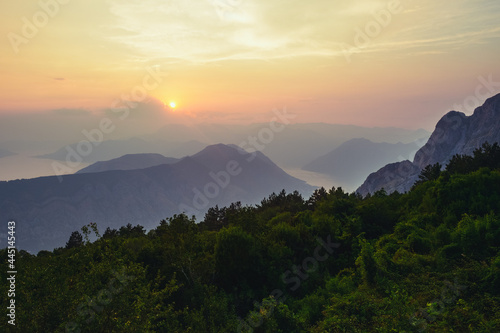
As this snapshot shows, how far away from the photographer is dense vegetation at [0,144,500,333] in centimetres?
1483

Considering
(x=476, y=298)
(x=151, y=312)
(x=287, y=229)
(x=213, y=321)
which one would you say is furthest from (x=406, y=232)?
(x=151, y=312)

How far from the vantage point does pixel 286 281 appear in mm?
32562

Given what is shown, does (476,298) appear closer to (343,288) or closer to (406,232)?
(343,288)

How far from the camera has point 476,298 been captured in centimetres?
2011

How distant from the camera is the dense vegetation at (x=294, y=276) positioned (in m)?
14.8

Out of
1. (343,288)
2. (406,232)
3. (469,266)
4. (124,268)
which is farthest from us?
(406,232)

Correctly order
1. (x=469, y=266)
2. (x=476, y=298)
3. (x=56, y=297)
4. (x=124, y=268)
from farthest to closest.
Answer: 1. (x=469, y=266)
2. (x=476, y=298)
3. (x=124, y=268)
4. (x=56, y=297)

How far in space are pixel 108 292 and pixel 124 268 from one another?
4.60ft

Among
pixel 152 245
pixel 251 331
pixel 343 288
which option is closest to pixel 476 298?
pixel 343 288

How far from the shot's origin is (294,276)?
33.4 metres

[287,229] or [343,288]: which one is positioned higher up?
[287,229]

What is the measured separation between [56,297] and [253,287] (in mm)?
19875

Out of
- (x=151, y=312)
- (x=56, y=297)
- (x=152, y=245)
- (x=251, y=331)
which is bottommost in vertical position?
(x=251, y=331)

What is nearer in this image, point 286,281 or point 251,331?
point 251,331
